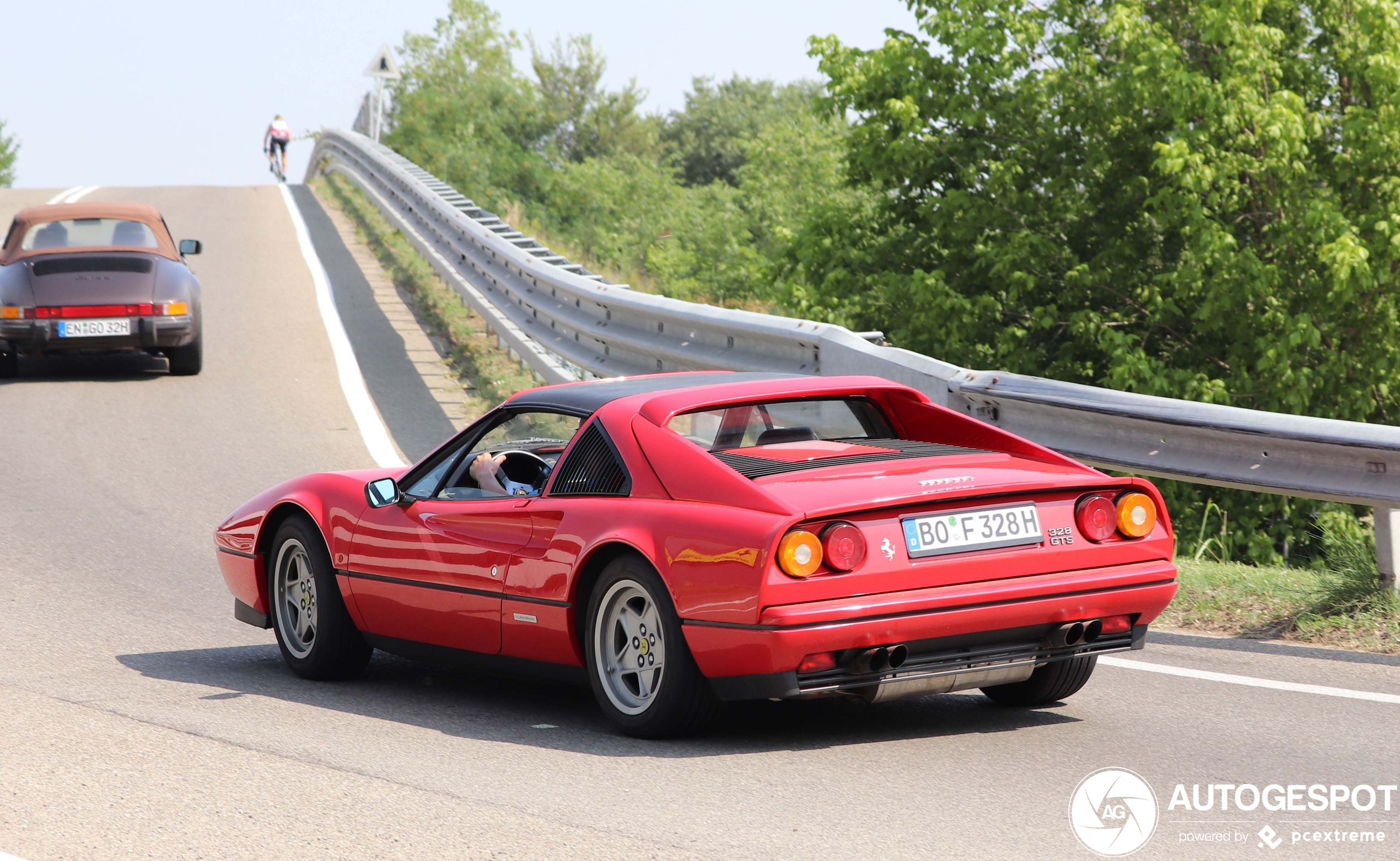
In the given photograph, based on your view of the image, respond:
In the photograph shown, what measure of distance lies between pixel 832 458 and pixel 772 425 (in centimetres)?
45

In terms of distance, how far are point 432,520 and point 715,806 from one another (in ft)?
6.75

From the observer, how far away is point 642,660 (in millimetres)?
5234

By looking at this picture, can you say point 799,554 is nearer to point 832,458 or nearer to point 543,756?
point 832,458

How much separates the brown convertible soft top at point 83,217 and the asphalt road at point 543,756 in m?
7.84

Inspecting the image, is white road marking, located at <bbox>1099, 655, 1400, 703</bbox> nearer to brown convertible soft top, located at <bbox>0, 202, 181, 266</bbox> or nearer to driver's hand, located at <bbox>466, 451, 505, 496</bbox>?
driver's hand, located at <bbox>466, 451, 505, 496</bbox>

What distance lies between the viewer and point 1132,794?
174 inches

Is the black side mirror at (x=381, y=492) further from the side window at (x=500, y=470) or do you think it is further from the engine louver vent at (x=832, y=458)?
the engine louver vent at (x=832, y=458)

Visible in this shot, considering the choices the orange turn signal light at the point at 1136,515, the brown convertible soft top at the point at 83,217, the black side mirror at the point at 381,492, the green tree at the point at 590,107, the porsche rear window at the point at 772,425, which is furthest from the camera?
the green tree at the point at 590,107

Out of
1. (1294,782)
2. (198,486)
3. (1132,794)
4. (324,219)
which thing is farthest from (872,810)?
(324,219)

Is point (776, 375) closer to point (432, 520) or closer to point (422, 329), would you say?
point (432, 520)

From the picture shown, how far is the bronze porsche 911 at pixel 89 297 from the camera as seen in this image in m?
14.8

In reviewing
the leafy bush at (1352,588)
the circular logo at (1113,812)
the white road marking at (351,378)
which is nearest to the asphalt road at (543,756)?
the circular logo at (1113,812)

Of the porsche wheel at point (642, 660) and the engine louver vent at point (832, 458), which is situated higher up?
the engine louver vent at point (832, 458)

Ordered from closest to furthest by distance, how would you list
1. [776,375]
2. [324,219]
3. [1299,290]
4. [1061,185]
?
[776,375]
[1299,290]
[1061,185]
[324,219]
